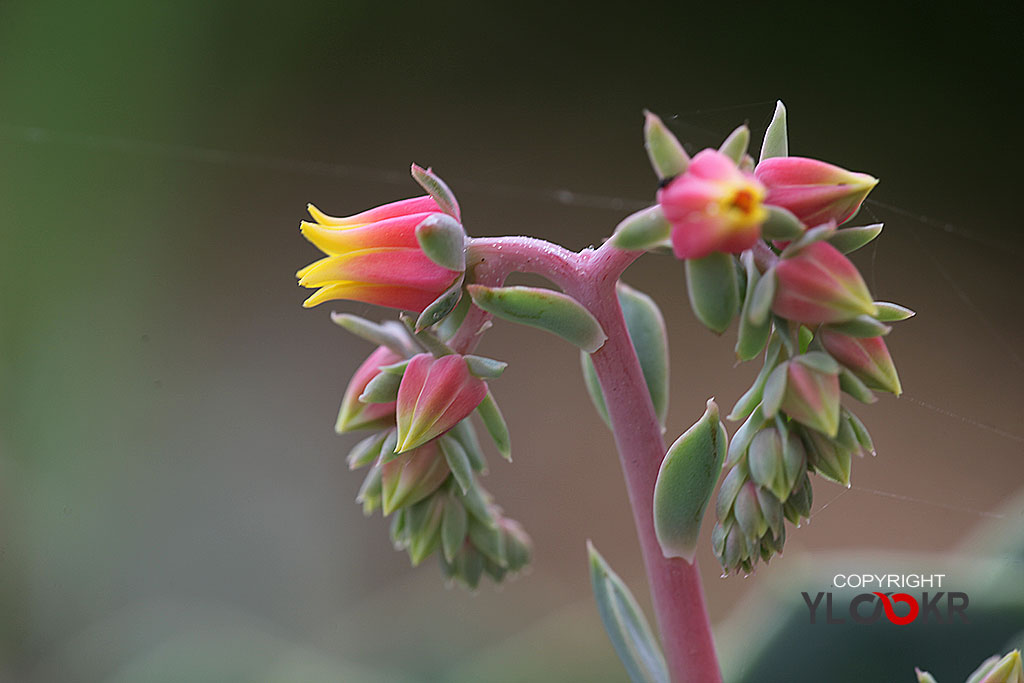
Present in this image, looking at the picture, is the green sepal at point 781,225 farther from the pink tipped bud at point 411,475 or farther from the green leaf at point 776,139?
the pink tipped bud at point 411,475

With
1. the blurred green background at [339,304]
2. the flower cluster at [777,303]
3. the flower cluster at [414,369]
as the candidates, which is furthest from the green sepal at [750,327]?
the blurred green background at [339,304]

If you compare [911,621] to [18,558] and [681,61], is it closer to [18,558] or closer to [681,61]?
[681,61]

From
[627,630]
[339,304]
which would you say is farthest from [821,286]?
[339,304]

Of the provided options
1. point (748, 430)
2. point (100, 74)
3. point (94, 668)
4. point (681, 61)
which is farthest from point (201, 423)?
point (748, 430)

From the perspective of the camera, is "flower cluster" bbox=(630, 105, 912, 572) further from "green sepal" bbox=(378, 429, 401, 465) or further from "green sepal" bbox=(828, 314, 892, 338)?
"green sepal" bbox=(378, 429, 401, 465)

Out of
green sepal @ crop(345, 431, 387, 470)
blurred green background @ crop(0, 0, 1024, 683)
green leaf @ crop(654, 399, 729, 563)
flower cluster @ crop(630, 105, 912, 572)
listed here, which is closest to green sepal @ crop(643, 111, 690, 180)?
flower cluster @ crop(630, 105, 912, 572)

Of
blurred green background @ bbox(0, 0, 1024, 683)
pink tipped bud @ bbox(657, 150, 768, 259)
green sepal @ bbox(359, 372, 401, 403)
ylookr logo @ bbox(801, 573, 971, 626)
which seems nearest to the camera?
pink tipped bud @ bbox(657, 150, 768, 259)

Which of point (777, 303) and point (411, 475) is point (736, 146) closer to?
point (777, 303)
